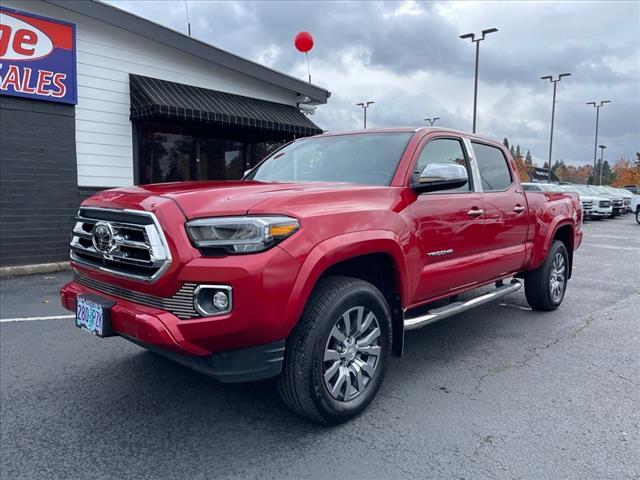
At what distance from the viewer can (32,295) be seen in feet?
23.0

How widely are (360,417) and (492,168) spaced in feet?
9.53

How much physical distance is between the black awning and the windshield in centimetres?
567

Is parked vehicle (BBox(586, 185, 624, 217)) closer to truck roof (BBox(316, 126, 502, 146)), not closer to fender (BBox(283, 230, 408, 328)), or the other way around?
truck roof (BBox(316, 126, 502, 146))

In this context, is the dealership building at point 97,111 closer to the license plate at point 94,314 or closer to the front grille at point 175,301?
the license plate at point 94,314

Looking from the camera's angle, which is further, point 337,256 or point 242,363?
point 337,256

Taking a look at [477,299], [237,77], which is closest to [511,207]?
[477,299]

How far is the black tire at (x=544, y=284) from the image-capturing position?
5570mm

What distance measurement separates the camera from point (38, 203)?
884 cm

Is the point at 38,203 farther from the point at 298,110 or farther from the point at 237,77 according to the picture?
the point at 298,110

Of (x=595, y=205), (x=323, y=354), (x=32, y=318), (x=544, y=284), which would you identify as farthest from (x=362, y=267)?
(x=595, y=205)

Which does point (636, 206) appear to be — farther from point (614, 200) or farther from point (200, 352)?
point (200, 352)

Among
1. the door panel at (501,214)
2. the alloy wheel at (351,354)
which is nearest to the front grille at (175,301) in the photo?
the alloy wheel at (351,354)

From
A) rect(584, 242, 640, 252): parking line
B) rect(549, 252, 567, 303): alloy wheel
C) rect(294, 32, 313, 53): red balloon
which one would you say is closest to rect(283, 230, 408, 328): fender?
rect(549, 252, 567, 303): alloy wheel

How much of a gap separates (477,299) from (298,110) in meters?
9.89
